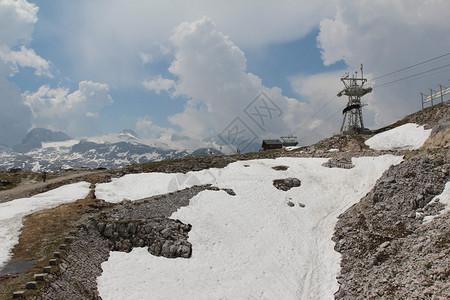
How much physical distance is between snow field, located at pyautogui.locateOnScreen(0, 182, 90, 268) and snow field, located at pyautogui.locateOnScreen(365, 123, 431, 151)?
5886 cm

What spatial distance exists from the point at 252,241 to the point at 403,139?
44.3 m

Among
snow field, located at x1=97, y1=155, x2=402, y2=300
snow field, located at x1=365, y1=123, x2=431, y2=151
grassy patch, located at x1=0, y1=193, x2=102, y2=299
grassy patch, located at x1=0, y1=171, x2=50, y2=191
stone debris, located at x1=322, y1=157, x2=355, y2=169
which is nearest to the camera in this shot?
grassy patch, located at x1=0, y1=193, x2=102, y2=299

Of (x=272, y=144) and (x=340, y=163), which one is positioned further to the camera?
(x=272, y=144)

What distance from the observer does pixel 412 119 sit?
64.4m

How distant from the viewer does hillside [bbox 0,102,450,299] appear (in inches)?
786

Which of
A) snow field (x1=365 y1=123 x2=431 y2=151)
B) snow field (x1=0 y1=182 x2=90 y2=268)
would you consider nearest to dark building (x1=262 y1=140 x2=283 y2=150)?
snow field (x1=365 y1=123 x2=431 y2=151)

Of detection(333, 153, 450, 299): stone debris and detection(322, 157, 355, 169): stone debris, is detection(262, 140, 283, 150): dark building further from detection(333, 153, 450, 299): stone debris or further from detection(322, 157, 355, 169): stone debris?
detection(333, 153, 450, 299): stone debris

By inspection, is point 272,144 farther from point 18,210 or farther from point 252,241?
point 18,210

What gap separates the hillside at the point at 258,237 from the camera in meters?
20.0

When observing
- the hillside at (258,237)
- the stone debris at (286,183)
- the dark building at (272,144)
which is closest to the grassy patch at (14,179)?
the hillside at (258,237)

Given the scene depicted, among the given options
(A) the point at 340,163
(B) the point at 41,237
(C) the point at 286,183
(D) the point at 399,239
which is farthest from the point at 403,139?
(B) the point at 41,237

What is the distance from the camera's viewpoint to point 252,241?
1180 inches

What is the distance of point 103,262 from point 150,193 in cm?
1835

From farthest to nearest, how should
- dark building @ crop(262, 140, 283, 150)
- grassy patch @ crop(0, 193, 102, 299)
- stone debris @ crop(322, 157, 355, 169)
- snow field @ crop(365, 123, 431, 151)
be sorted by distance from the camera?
dark building @ crop(262, 140, 283, 150) < snow field @ crop(365, 123, 431, 151) < stone debris @ crop(322, 157, 355, 169) < grassy patch @ crop(0, 193, 102, 299)
